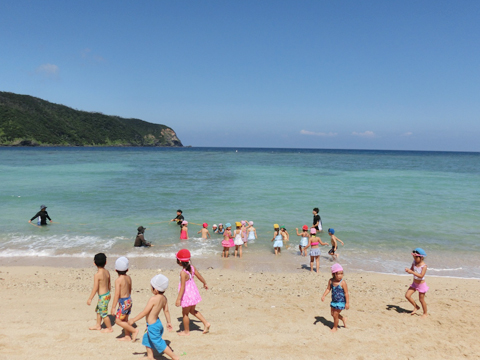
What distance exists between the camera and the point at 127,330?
17.4 ft

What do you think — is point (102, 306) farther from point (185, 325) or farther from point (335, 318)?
point (335, 318)

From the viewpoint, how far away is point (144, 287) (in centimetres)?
817

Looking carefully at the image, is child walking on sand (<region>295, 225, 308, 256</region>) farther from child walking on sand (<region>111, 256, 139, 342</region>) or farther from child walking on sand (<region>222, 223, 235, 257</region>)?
child walking on sand (<region>111, 256, 139, 342</region>)

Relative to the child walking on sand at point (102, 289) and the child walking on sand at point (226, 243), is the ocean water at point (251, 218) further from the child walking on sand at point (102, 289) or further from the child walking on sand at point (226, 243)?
the child walking on sand at point (102, 289)

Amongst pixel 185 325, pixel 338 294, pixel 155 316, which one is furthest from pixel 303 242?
pixel 155 316

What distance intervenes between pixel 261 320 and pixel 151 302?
2.79 m

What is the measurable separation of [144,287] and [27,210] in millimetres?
13267

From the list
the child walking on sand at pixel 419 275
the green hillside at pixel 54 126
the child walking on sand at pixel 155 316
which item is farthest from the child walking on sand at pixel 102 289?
the green hillside at pixel 54 126

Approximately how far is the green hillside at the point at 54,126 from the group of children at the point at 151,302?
120514 millimetres

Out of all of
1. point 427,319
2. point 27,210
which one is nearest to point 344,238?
point 427,319

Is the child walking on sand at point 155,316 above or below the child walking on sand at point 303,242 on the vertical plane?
above

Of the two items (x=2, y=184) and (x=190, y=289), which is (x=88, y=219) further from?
(x=2, y=184)

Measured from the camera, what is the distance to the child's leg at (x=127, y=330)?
521 cm

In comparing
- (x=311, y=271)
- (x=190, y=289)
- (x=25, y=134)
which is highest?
(x=25, y=134)
